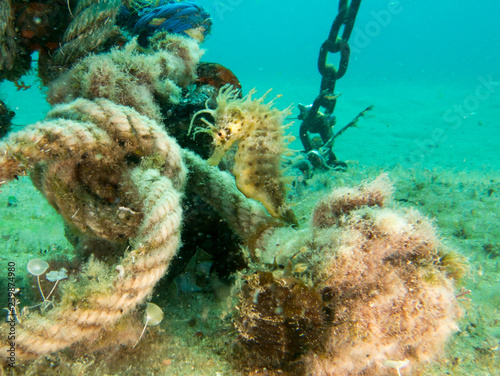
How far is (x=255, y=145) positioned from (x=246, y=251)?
1.94ft

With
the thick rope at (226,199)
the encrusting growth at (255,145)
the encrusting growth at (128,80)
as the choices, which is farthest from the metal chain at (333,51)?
the thick rope at (226,199)

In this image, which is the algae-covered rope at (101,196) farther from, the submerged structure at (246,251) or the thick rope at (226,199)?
the thick rope at (226,199)

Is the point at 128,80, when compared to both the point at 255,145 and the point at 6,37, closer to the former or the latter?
the point at 6,37

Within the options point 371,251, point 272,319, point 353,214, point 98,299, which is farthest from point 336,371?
point 98,299

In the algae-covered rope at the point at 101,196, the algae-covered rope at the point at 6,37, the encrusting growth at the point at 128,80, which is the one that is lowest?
the algae-covered rope at the point at 101,196

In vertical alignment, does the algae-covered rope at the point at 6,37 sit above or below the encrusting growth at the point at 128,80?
below

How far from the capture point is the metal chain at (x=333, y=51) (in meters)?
3.87

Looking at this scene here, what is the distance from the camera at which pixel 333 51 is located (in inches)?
161

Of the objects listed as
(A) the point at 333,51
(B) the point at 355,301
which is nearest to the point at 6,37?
(B) the point at 355,301

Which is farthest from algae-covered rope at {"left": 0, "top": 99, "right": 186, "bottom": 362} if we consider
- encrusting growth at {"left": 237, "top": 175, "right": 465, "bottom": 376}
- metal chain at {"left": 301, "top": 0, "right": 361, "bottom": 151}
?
metal chain at {"left": 301, "top": 0, "right": 361, "bottom": 151}

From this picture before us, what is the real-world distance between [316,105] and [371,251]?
11.6 feet

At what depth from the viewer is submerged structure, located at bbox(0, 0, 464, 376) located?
3.61ft

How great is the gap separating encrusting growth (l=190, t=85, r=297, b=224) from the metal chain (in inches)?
116

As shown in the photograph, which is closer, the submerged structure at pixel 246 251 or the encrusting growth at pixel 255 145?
the submerged structure at pixel 246 251
